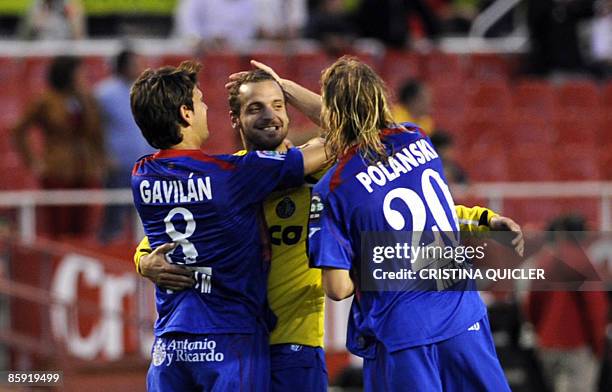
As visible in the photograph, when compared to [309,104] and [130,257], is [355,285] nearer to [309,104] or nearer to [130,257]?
[309,104]

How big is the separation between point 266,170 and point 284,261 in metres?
0.51

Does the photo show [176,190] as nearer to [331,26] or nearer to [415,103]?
[415,103]

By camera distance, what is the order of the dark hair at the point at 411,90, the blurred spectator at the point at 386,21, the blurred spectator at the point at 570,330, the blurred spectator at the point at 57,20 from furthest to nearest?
1. the blurred spectator at the point at 386,21
2. the blurred spectator at the point at 57,20
3. the dark hair at the point at 411,90
4. the blurred spectator at the point at 570,330

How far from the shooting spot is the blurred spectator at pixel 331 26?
607 inches

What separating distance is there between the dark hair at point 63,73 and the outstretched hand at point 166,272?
6008 millimetres

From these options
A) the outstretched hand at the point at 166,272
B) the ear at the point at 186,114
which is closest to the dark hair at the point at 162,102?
the ear at the point at 186,114

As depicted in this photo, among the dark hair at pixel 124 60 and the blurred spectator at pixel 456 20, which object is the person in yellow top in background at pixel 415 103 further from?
the blurred spectator at pixel 456 20

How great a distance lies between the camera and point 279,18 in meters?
16.0

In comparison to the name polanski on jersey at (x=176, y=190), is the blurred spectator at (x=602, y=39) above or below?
above

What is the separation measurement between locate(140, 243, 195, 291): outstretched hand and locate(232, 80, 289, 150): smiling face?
2.08 ft

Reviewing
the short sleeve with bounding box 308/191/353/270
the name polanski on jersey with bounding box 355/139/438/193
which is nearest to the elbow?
the short sleeve with bounding box 308/191/353/270

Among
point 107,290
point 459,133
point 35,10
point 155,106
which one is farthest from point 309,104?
point 35,10

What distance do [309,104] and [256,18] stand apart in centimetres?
982

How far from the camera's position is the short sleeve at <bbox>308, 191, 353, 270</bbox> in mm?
5746
